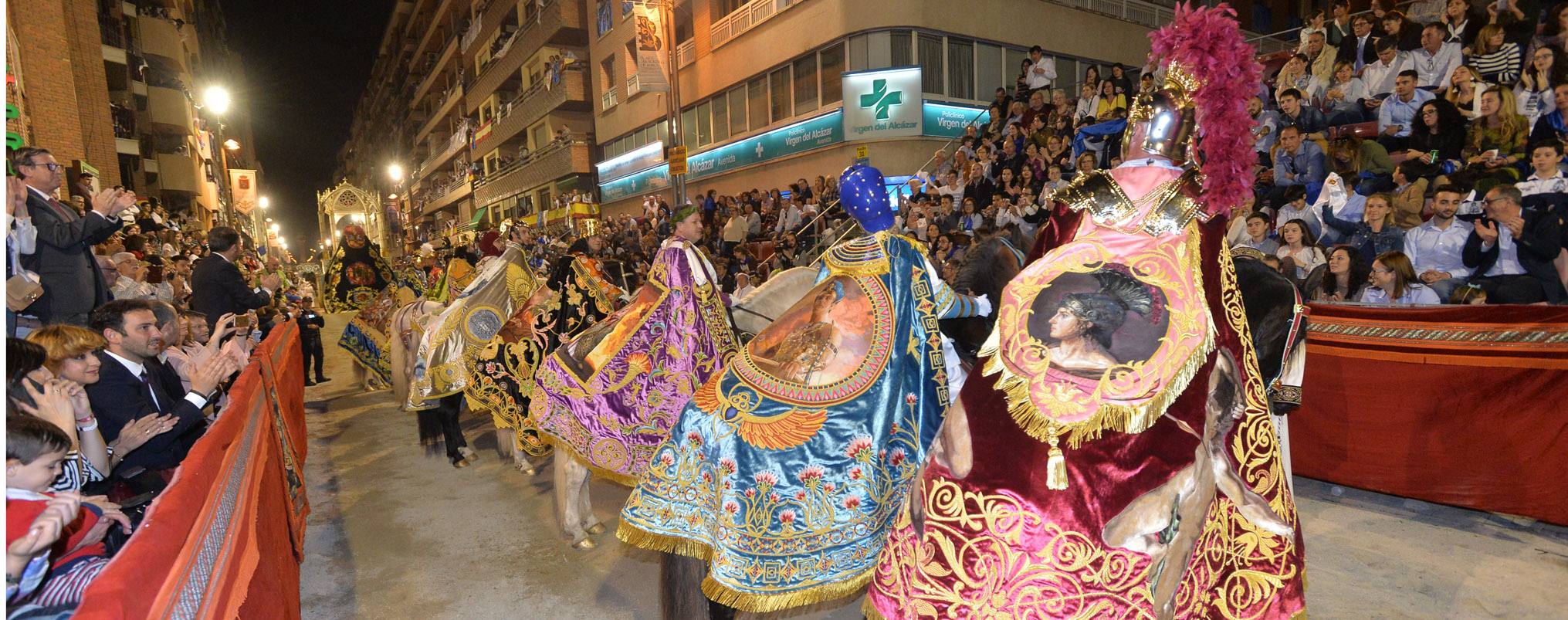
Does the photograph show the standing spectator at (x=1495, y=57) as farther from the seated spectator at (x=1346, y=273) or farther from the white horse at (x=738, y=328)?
the white horse at (x=738, y=328)

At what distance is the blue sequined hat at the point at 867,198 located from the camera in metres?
3.34

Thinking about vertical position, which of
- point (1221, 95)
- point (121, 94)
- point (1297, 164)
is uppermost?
point (121, 94)

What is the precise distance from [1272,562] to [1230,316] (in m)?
0.74

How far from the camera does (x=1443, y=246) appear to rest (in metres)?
5.82

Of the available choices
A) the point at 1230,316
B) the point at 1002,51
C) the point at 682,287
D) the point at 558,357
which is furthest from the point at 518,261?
the point at 1002,51

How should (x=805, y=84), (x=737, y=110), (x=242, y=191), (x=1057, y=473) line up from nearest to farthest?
(x=1057, y=473) < (x=805, y=84) < (x=737, y=110) < (x=242, y=191)

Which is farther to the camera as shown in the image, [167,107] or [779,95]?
[167,107]

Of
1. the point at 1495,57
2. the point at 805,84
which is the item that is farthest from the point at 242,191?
the point at 1495,57

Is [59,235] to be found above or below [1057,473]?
above

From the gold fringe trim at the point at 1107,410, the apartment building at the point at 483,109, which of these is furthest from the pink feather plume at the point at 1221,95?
the apartment building at the point at 483,109

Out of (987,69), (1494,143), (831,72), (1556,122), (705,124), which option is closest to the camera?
(1556,122)

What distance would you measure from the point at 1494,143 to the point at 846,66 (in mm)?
11802

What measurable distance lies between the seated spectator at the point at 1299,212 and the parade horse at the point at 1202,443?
16.4 ft

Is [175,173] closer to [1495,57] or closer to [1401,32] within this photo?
[1401,32]
